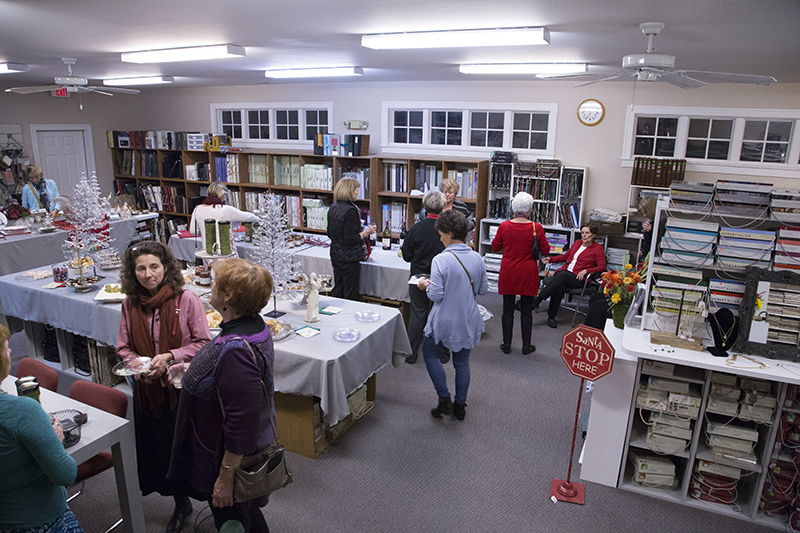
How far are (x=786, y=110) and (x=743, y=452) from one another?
14.7 feet

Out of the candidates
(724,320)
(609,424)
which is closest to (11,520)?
(609,424)

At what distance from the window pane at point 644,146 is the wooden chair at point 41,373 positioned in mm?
6392

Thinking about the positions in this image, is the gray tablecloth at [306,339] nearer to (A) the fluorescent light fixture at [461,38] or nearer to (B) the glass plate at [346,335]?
(B) the glass plate at [346,335]

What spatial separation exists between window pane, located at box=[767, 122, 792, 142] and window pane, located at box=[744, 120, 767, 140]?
0.07 metres

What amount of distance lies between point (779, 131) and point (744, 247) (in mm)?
3909

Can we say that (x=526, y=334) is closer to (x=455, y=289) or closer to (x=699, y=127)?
(x=455, y=289)

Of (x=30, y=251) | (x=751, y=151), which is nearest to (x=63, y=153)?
(x=30, y=251)

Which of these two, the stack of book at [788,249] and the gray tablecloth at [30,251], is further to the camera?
the gray tablecloth at [30,251]

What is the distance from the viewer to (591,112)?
6590 mm

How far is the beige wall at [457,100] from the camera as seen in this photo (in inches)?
240

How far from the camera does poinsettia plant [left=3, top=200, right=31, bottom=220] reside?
21.9ft

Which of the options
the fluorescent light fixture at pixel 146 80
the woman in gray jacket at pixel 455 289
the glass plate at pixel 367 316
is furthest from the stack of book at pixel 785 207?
the fluorescent light fixture at pixel 146 80

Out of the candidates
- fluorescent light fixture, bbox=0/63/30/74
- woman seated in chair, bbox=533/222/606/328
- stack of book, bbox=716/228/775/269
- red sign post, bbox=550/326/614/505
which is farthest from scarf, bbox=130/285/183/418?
fluorescent light fixture, bbox=0/63/30/74

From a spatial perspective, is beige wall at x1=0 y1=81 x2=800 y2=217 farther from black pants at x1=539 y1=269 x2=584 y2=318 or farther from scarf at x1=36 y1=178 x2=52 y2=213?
scarf at x1=36 y1=178 x2=52 y2=213
